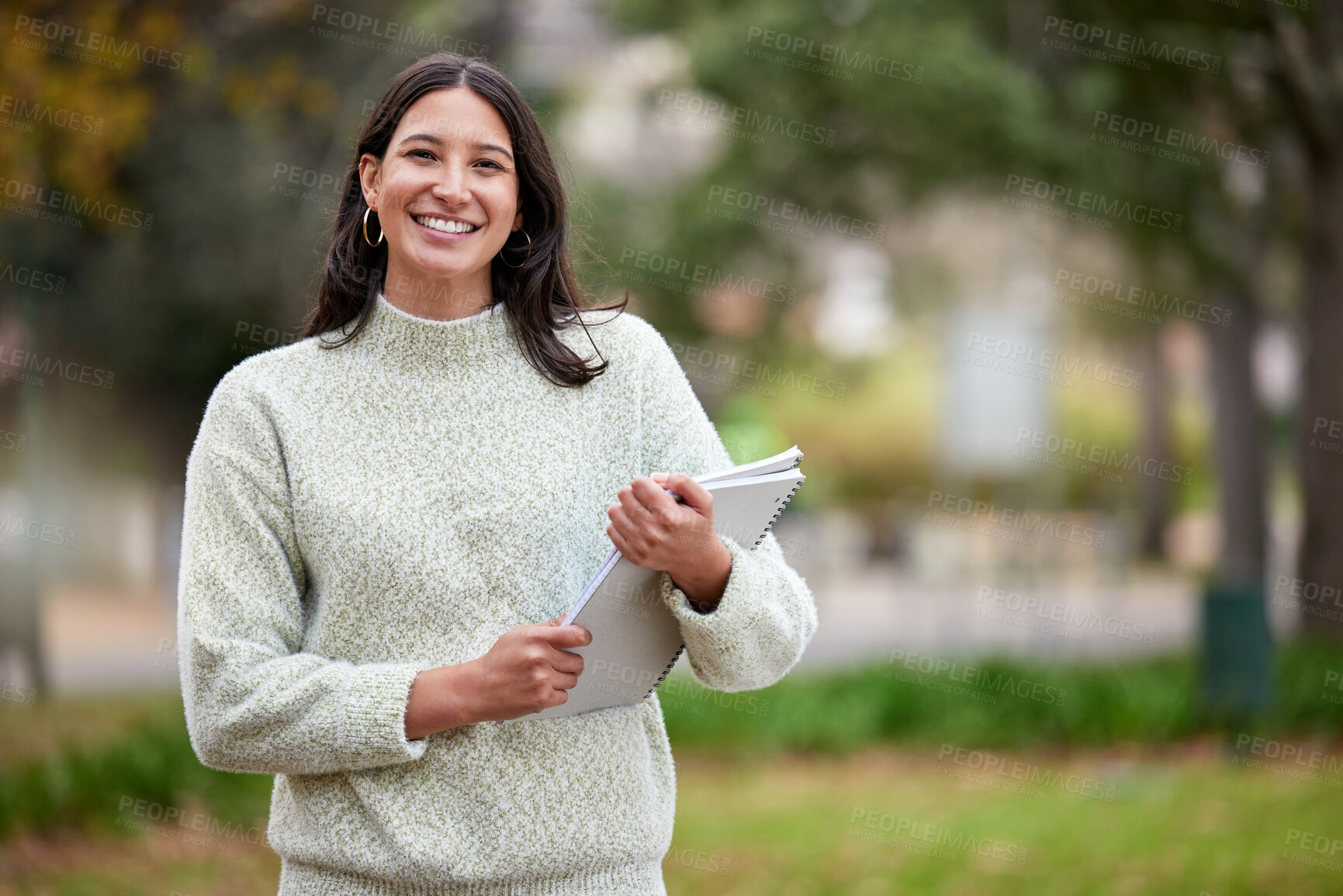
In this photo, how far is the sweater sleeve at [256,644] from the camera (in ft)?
6.02

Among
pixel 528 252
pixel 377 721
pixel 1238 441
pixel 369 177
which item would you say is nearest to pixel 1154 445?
pixel 1238 441

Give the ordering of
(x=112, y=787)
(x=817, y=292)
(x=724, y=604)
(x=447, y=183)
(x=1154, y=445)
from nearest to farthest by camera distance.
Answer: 1. (x=724, y=604)
2. (x=447, y=183)
3. (x=112, y=787)
4. (x=817, y=292)
5. (x=1154, y=445)

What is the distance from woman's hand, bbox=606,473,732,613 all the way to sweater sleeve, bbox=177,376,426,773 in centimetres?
38

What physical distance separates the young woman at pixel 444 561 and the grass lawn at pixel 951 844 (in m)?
3.70

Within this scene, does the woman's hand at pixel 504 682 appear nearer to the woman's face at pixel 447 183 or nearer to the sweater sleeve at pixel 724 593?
the sweater sleeve at pixel 724 593

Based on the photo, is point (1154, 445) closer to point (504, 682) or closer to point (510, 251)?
point (510, 251)

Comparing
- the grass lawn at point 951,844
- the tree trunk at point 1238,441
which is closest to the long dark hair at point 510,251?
the grass lawn at point 951,844

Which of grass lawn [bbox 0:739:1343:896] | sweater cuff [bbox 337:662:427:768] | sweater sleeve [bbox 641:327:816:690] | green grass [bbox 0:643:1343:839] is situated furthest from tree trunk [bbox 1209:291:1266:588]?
sweater cuff [bbox 337:662:427:768]

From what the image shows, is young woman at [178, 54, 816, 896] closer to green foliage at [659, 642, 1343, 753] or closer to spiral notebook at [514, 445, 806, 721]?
spiral notebook at [514, 445, 806, 721]

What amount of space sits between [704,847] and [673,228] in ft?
16.2

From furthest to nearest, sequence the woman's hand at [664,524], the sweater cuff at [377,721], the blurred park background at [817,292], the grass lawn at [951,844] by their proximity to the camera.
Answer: the blurred park background at [817,292] < the grass lawn at [951,844] < the sweater cuff at [377,721] < the woman's hand at [664,524]

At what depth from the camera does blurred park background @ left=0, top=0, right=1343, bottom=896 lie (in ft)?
20.1

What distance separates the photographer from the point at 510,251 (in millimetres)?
2135

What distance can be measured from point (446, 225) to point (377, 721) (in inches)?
27.8
